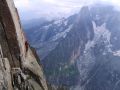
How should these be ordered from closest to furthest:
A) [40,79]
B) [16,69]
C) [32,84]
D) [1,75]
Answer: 1. [1,75]
2. [16,69]
3. [32,84]
4. [40,79]

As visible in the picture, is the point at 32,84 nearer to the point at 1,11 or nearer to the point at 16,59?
the point at 16,59

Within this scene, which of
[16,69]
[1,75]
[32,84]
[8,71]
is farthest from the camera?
[32,84]

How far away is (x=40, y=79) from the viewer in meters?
58.5

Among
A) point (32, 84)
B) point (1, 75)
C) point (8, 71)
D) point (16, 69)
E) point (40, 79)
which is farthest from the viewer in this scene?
point (40, 79)

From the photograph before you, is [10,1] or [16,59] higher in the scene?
[10,1]

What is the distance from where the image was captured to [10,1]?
177 ft

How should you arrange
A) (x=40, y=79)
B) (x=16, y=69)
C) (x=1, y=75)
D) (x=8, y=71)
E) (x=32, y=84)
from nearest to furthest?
(x=1, y=75)
(x=8, y=71)
(x=16, y=69)
(x=32, y=84)
(x=40, y=79)

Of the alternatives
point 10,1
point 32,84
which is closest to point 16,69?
point 32,84

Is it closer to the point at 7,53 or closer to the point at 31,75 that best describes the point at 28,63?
the point at 31,75

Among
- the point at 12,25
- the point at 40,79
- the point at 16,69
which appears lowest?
the point at 40,79

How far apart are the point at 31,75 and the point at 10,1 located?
388 inches

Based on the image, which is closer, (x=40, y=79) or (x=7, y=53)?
(x=7, y=53)

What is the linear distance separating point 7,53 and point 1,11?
196 inches

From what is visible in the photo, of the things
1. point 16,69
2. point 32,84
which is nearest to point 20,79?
point 16,69
